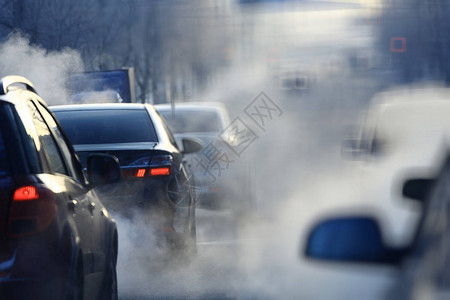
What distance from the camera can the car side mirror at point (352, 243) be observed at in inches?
92.9

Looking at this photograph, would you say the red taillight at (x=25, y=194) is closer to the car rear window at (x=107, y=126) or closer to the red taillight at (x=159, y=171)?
the red taillight at (x=159, y=171)

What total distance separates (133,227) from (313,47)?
13.2m

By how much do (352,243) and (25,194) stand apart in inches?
76.8

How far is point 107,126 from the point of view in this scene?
29.5ft

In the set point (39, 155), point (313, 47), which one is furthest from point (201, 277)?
point (313, 47)

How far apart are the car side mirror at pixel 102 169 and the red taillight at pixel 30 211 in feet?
3.82

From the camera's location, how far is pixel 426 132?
6.88 m

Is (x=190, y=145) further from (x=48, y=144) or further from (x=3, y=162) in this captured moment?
(x=3, y=162)

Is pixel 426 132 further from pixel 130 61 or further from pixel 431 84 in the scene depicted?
pixel 130 61

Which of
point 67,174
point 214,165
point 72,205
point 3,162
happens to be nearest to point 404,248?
point 3,162

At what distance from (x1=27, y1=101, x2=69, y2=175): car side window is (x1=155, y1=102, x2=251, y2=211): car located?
23.8ft

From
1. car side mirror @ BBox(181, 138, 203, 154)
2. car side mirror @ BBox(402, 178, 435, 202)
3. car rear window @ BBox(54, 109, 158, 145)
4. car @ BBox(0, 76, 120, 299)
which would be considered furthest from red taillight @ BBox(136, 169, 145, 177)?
car side mirror @ BBox(402, 178, 435, 202)

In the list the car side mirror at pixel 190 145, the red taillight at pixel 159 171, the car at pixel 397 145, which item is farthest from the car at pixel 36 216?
the car side mirror at pixel 190 145

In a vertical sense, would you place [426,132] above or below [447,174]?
below
